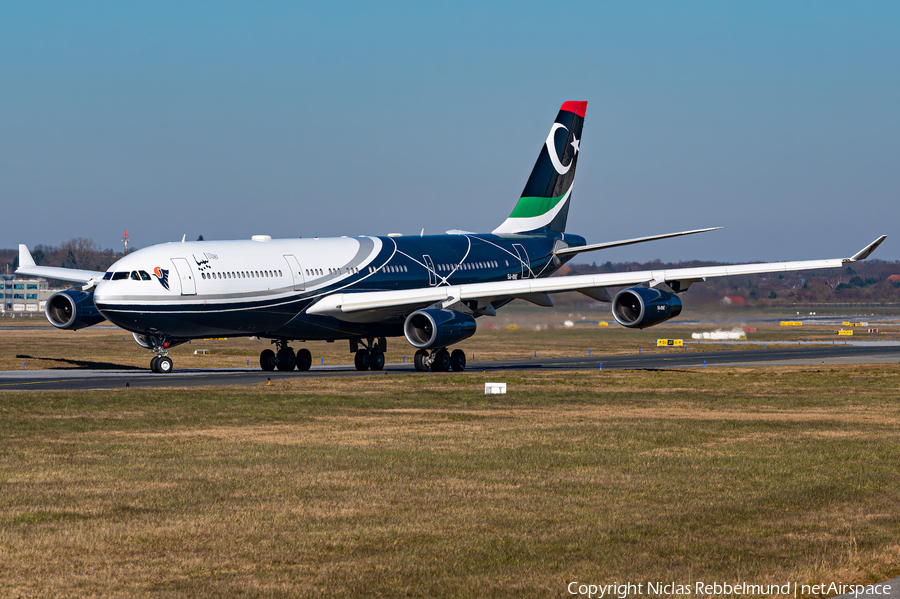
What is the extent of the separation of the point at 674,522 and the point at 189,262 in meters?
31.7

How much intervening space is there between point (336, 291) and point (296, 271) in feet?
7.61

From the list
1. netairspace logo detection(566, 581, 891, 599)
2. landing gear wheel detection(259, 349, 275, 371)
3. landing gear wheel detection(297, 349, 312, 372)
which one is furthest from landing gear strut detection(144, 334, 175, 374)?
netairspace logo detection(566, 581, 891, 599)

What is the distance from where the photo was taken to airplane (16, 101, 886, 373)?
4306cm

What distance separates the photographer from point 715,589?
1136 cm

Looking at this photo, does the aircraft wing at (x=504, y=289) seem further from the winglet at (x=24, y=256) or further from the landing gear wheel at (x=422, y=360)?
the winglet at (x=24, y=256)

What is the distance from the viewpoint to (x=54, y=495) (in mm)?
16969

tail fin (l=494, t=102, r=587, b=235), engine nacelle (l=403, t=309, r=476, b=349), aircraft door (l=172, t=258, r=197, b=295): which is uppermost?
tail fin (l=494, t=102, r=587, b=235)

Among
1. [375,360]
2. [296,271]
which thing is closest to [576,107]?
[375,360]

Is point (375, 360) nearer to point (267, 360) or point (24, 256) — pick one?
point (267, 360)

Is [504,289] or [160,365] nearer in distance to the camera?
[160,365]

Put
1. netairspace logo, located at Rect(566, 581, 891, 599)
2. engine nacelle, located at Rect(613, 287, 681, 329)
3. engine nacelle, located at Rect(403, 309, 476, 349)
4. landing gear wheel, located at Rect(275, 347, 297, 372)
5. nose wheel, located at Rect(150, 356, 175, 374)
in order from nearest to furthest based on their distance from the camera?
netairspace logo, located at Rect(566, 581, 891, 599) → engine nacelle, located at Rect(613, 287, 681, 329) → engine nacelle, located at Rect(403, 309, 476, 349) → nose wheel, located at Rect(150, 356, 175, 374) → landing gear wheel, located at Rect(275, 347, 297, 372)

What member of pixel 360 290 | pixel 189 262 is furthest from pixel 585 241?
pixel 189 262

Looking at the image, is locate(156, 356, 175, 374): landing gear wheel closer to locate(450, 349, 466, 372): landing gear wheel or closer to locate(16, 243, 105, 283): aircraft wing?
locate(16, 243, 105, 283): aircraft wing

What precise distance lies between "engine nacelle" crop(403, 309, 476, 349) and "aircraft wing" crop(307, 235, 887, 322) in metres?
1.27
